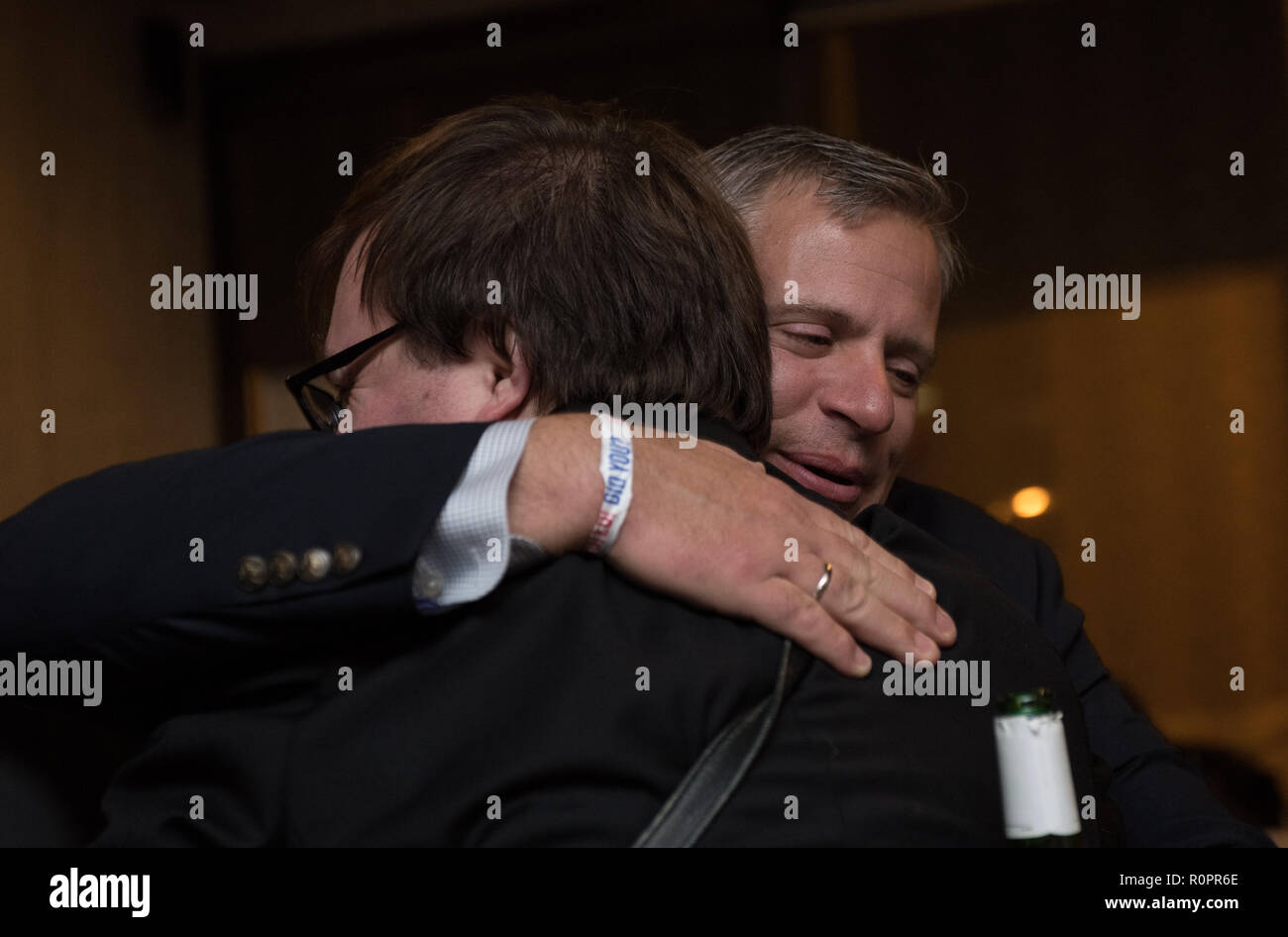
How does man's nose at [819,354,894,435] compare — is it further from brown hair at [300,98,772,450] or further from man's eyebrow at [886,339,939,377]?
brown hair at [300,98,772,450]

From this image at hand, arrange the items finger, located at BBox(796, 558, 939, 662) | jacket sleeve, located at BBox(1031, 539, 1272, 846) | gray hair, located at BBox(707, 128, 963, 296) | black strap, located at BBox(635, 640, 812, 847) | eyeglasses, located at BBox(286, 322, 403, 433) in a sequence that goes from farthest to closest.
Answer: gray hair, located at BBox(707, 128, 963, 296) → jacket sleeve, located at BBox(1031, 539, 1272, 846) → eyeglasses, located at BBox(286, 322, 403, 433) → finger, located at BBox(796, 558, 939, 662) → black strap, located at BBox(635, 640, 812, 847)

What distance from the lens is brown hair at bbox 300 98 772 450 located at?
1.05 m

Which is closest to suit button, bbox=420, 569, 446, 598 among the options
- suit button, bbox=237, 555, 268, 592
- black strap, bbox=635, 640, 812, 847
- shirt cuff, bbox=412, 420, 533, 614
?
shirt cuff, bbox=412, 420, 533, 614

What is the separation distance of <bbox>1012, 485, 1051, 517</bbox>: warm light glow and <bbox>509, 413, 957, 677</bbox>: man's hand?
9.31ft

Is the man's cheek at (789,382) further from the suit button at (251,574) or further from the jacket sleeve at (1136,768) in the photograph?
the suit button at (251,574)

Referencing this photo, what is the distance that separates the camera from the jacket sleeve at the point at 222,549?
2.76 feet

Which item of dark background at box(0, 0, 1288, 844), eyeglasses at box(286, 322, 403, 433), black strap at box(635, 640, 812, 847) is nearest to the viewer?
black strap at box(635, 640, 812, 847)

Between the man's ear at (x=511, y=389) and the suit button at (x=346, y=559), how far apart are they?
243 millimetres

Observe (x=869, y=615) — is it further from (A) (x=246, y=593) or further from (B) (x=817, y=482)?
(B) (x=817, y=482)

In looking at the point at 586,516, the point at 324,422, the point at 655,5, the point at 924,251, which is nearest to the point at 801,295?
the point at 924,251

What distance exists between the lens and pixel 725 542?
35.9 inches

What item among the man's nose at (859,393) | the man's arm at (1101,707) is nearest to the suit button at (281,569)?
the man's arm at (1101,707)
